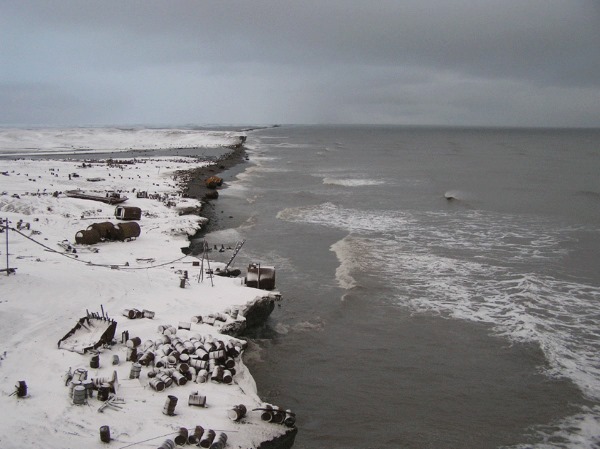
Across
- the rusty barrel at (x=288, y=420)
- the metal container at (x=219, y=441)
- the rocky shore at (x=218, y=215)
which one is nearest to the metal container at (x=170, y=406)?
the metal container at (x=219, y=441)

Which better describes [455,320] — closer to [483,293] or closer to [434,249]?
[483,293]

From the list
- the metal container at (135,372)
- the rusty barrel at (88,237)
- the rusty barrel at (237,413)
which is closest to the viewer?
the rusty barrel at (237,413)

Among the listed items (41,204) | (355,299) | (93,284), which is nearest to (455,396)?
(355,299)

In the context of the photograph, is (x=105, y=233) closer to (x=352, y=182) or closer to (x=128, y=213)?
(x=128, y=213)

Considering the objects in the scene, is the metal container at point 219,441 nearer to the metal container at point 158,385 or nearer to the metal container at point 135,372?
the metal container at point 158,385

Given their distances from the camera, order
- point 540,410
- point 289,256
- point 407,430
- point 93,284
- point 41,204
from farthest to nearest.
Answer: point 41,204, point 289,256, point 93,284, point 540,410, point 407,430
